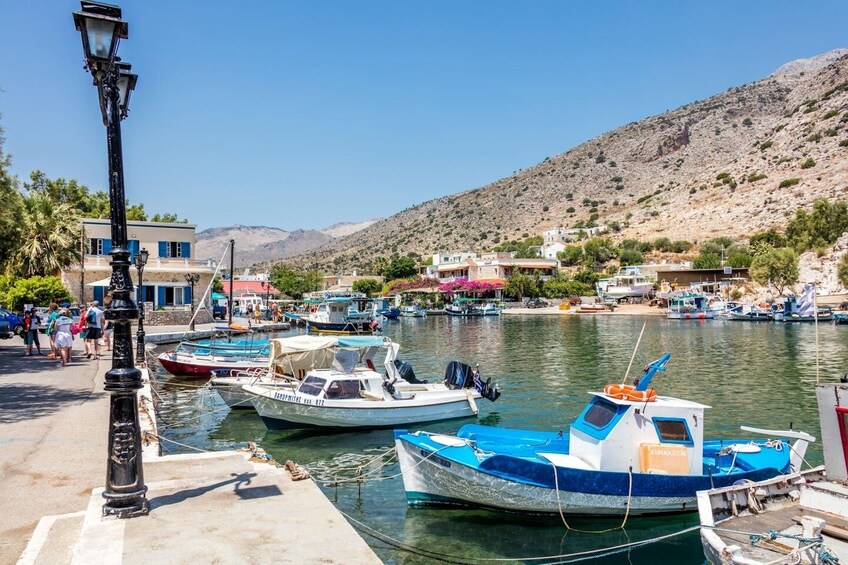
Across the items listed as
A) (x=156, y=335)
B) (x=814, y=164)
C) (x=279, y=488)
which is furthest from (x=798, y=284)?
(x=279, y=488)

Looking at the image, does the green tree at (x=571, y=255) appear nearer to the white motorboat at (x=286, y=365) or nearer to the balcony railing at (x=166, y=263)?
the balcony railing at (x=166, y=263)

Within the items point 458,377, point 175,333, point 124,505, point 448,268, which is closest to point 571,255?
point 448,268

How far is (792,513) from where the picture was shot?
9.26 metres

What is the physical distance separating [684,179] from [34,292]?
14370 centimetres

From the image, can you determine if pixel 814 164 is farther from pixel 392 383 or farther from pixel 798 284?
pixel 392 383

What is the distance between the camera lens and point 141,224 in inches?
2056

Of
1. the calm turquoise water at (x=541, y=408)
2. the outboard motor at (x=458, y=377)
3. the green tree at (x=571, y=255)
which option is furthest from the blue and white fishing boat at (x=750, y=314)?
the outboard motor at (x=458, y=377)

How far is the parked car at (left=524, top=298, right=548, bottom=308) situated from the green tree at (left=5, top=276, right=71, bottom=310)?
68.3 m

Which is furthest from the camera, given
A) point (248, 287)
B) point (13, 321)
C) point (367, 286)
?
point (367, 286)

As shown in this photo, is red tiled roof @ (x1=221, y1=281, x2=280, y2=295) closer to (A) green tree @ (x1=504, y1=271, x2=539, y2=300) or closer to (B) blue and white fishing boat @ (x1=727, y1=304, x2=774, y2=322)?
(A) green tree @ (x1=504, y1=271, x2=539, y2=300)

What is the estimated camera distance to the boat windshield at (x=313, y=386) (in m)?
18.3

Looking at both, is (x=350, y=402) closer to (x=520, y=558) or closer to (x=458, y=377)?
(x=458, y=377)

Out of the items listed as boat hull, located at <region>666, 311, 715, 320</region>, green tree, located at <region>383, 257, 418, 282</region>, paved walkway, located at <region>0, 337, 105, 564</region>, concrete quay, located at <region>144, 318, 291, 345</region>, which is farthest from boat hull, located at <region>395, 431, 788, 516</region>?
green tree, located at <region>383, 257, 418, 282</region>

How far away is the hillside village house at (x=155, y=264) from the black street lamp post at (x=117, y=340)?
4511 cm
